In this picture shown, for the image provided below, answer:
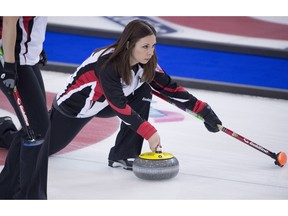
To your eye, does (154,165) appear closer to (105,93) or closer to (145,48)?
(105,93)

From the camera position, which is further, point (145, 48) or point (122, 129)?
point (122, 129)

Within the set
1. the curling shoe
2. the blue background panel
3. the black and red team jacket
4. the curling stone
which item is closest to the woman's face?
the black and red team jacket

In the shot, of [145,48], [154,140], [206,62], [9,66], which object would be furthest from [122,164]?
[206,62]

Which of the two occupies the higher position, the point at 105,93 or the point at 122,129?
the point at 105,93

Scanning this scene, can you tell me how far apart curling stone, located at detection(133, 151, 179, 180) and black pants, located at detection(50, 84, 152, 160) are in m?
0.22

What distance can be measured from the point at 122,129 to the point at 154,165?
1.13 feet

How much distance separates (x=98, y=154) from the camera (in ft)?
12.4

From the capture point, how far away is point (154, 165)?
10.7 ft

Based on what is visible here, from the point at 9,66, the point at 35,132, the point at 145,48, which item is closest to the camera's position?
the point at 9,66

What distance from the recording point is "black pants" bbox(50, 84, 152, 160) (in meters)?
3.46

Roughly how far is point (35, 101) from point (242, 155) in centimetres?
146

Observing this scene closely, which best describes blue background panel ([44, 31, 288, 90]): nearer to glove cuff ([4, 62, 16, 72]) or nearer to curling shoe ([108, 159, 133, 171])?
curling shoe ([108, 159, 133, 171])

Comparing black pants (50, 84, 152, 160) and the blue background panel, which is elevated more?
black pants (50, 84, 152, 160)
